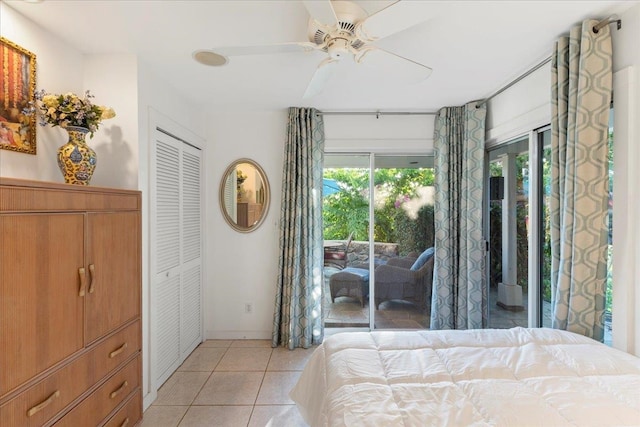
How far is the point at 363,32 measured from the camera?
1426 millimetres

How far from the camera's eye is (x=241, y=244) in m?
3.45

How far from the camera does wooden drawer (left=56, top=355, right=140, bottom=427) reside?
60.5 inches

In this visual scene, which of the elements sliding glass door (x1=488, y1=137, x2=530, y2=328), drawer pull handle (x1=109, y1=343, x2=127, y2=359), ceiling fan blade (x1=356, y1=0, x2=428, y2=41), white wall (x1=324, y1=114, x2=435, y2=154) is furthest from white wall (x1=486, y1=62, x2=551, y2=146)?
drawer pull handle (x1=109, y1=343, x2=127, y2=359)

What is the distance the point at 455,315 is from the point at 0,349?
341 cm

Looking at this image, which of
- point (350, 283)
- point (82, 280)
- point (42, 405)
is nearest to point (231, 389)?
point (42, 405)

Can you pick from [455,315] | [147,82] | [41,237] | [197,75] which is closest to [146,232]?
[41,237]

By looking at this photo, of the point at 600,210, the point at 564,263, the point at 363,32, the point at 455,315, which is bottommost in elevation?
the point at 455,315

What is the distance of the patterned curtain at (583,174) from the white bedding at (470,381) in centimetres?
24

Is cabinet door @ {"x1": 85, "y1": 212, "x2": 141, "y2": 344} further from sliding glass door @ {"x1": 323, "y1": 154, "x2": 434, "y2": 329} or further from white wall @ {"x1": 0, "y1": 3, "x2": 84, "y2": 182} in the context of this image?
sliding glass door @ {"x1": 323, "y1": 154, "x2": 434, "y2": 329}

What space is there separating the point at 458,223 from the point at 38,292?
3.28 meters

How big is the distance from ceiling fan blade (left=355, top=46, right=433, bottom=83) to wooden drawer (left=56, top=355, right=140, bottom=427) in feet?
7.50

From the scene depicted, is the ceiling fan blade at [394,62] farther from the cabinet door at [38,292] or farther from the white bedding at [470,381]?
the cabinet door at [38,292]

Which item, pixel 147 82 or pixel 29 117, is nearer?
pixel 29 117

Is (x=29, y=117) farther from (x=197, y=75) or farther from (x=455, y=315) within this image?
(x=455, y=315)
